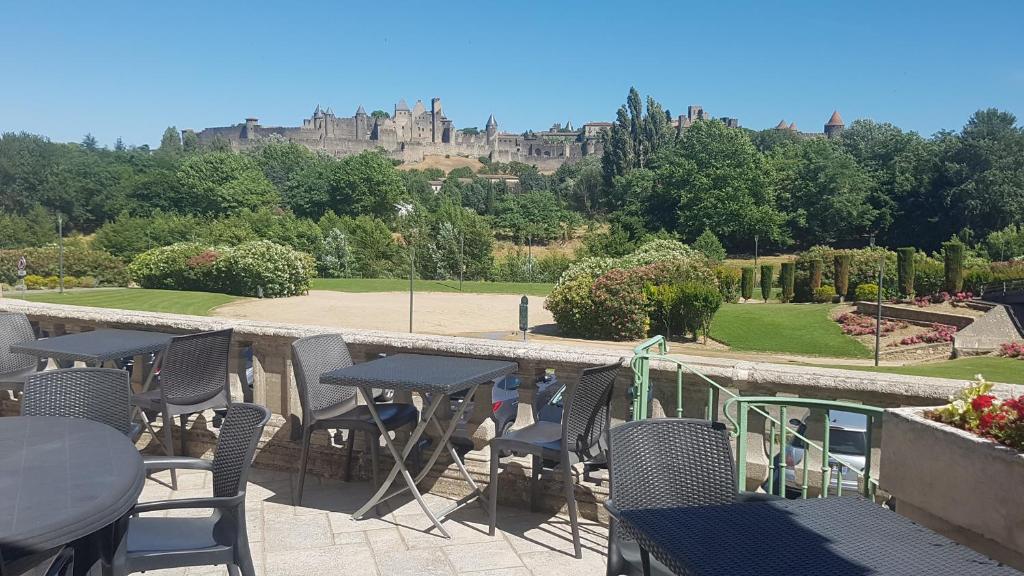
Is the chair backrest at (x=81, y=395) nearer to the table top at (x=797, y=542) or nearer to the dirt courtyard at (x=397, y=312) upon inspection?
the table top at (x=797, y=542)

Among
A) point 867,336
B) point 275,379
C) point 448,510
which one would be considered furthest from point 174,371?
point 867,336

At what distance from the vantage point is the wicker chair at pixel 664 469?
2.79 metres

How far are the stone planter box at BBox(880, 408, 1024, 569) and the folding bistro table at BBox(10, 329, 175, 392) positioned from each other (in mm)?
4629

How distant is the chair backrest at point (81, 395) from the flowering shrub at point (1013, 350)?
21498 mm

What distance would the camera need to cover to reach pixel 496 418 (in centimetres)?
517

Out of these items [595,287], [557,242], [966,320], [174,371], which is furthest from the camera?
[557,242]

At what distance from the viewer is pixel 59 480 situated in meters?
2.48

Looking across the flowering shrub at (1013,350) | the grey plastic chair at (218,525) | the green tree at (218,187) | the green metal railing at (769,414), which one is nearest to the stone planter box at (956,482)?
the green metal railing at (769,414)

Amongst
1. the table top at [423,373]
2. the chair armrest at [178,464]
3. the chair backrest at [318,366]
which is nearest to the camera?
the chair armrest at [178,464]

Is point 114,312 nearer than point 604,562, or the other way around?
point 604,562

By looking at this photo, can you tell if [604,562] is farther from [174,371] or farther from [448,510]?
[174,371]

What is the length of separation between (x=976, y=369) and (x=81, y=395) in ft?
59.9

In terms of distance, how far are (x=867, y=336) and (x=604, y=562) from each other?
2406 cm

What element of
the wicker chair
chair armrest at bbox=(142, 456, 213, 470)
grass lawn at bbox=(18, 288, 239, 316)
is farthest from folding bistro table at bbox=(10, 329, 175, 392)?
grass lawn at bbox=(18, 288, 239, 316)
